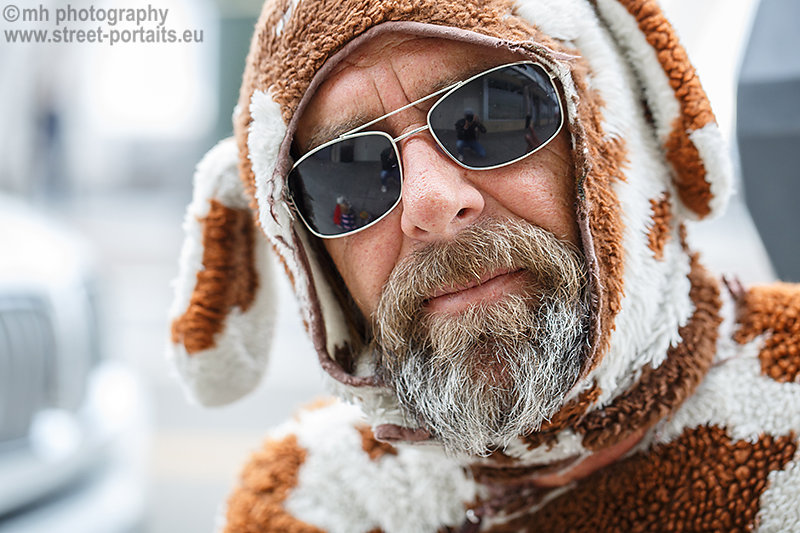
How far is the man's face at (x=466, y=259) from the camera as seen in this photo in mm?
1291

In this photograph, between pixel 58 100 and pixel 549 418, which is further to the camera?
pixel 58 100

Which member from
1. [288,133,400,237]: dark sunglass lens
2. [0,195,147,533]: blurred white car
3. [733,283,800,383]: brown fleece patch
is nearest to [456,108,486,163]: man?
[288,133,400,237]: dark sunglass lens

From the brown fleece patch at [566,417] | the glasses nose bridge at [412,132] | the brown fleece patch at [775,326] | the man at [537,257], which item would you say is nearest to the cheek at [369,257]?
the man at [537,257]

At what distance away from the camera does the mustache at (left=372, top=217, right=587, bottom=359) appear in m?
1.29

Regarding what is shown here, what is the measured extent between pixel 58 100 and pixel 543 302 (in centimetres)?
1344

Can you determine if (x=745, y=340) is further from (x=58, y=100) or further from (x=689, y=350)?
(x=58, y=100)

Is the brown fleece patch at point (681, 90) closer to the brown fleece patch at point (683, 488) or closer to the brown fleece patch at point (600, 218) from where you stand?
the brown fleece patch at point (600, 218)

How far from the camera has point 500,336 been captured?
1300 mm

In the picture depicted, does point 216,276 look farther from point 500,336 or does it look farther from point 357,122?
point 500,336

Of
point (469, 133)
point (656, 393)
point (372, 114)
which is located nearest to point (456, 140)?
point (469, 133)

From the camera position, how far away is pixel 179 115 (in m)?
19.0

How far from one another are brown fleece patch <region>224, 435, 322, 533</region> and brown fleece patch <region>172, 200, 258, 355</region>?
30cm

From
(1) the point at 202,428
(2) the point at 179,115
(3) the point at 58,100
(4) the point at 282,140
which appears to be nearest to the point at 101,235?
(3) the point at 58,100

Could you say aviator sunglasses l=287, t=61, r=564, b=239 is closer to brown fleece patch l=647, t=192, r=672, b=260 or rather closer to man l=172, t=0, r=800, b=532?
man l=172, t=0, r=800, b=532
